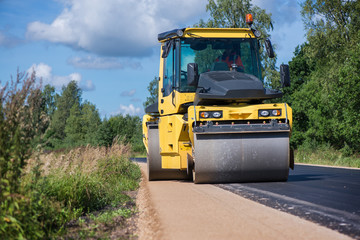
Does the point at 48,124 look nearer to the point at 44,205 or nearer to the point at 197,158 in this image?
the point at 44,205

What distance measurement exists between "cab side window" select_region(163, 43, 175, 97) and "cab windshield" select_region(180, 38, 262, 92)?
39cm

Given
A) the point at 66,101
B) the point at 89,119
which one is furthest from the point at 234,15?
the point at 66,101

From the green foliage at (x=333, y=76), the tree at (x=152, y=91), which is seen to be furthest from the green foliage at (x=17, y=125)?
the tree at (x=152, y=91)

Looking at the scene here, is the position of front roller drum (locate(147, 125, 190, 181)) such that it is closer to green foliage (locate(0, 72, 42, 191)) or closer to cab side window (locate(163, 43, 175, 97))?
cab side window (locate(163, 43, 175, 97))

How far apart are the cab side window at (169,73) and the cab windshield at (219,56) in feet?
1.29

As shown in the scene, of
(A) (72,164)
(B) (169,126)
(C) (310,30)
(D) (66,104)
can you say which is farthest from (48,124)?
(D) (66,104)

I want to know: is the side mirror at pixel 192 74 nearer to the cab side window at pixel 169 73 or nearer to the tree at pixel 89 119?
the cab side window at pixel 169 73

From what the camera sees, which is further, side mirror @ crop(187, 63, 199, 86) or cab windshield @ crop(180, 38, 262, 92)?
cab windshield @ crop(180, 38, 262, 92)

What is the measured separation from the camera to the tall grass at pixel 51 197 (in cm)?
469

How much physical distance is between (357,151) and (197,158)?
25247mm

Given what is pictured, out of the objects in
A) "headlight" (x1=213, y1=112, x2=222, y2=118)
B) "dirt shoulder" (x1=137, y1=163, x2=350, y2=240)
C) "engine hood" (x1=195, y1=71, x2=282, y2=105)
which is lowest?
"dirt shoulder" (x1=137, y1=163, x2=350, y2=240)

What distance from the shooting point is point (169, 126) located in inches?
455

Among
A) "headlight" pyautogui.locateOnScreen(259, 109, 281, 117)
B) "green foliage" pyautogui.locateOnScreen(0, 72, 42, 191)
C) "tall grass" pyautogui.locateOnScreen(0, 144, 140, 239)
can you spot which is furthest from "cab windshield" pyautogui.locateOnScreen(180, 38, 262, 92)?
"green foliage" pyautogui.locateOnScreen(0, 72, 42, 191)

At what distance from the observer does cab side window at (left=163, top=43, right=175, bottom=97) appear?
11.7m
